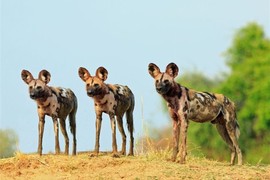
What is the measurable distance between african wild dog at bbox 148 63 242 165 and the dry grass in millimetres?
632

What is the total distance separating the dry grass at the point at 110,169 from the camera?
12.6 meters

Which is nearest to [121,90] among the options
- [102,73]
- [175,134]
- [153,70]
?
[102,73]

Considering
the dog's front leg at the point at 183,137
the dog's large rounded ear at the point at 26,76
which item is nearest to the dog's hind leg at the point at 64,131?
the dog's large rounded ear at the point at 26,76

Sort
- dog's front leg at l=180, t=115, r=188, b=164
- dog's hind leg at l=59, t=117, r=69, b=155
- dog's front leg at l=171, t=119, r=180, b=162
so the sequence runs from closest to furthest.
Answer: dog's front leg at l=180, t=115, r=188, b=164
dog's front leg at l=171, t=119, r=180, b=162
dog's hind leg at l=59, t=117, r=69, b=155

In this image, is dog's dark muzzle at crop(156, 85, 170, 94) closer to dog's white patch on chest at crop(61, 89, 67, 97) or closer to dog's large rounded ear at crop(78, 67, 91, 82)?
dog's large rounded ear at crop(78, 67, 91, 82)

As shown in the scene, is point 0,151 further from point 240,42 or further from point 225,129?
point 240,42

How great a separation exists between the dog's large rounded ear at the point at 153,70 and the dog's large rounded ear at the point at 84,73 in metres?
1.15

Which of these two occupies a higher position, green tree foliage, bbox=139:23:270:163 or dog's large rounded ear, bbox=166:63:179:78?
green tree foliage, bbox=139:23:270:163

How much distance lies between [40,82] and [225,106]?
352 cm

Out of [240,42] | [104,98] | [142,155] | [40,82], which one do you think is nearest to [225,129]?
[142,155]

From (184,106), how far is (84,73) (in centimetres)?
191

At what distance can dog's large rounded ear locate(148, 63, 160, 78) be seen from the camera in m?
13.5

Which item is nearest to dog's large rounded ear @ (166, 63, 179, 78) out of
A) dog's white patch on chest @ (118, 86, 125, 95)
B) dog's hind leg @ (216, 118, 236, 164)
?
dog's white patch on chest @ (118, 86, 125, 95)

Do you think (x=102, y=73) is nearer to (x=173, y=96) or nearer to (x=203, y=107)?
(x=173, y=96)
